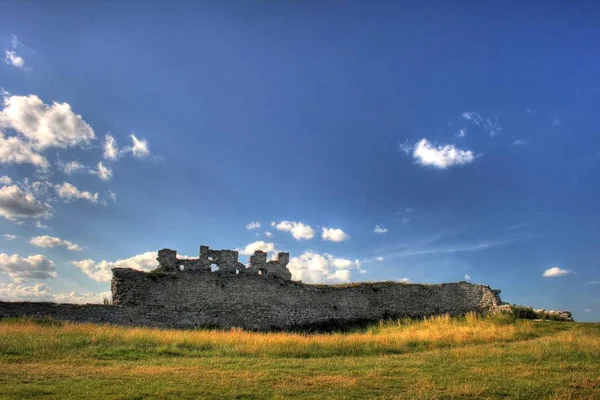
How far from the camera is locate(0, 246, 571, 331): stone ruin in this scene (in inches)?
823

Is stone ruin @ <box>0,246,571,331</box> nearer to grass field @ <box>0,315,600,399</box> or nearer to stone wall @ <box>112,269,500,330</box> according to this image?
stone wall @ <box>112,269,500,330</box>

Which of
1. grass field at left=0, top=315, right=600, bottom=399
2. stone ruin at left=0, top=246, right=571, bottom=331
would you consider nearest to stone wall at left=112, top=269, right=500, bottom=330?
stone ruin at left=0, top=246, right=571, bottom=331

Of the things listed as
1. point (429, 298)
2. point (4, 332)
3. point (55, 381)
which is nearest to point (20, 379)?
point (55, 381)

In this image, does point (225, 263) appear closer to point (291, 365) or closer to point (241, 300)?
point (241, 300)

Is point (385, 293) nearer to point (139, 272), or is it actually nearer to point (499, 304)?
point (499, 304)

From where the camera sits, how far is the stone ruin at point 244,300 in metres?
20.9

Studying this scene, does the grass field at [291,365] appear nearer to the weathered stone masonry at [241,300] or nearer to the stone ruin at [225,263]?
the weathered stone masonry at [241,300]

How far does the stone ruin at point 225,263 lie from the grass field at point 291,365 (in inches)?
249

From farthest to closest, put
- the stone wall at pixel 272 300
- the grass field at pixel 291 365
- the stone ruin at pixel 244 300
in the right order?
the stone wall at pixel 272 300
the stone ruin at pixel 244 300
the grass field at pixel 291 365

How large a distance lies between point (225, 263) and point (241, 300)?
2.22 meters

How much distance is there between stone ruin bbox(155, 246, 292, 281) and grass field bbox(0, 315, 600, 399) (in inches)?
249

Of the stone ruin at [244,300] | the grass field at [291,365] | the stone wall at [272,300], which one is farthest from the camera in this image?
the stone wall at [272,300]

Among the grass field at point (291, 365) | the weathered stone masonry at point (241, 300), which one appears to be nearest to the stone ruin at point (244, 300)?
the weathered stone masonry at point (241, 300)

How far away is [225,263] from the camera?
23359 millimetres
